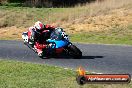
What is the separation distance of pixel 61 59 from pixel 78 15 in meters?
17.4

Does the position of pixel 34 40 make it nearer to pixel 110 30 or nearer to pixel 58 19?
pixel 110 30

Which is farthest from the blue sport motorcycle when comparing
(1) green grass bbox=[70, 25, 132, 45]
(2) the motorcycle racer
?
(1) green grass bbox=[70, 25, 132, 45]

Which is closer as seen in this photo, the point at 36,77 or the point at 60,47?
the point at 36,77

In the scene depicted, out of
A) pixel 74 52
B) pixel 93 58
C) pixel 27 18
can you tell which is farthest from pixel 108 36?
Result: pixel 27 18

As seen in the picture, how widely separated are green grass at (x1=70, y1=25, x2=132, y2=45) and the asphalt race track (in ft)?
8.67

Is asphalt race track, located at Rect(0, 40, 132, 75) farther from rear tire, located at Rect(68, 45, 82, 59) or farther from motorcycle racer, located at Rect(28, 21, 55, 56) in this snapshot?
motorcycle racer, located at Rect(28, 21, 55, 56)

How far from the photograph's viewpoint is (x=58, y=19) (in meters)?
34.0

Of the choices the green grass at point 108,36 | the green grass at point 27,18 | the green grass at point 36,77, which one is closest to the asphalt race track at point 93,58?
the green grass at point 36,77

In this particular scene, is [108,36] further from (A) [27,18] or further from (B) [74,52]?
(A) [27,18]

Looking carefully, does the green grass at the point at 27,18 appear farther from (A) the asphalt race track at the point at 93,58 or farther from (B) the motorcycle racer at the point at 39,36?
(B) the motorcycle racer at the point at 39,36

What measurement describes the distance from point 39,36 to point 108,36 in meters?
9.61

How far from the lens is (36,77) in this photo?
1230cm

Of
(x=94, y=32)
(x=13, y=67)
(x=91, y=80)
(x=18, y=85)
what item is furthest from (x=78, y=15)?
(x=91, y=80)

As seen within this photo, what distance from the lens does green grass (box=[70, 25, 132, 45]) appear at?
2455cm
